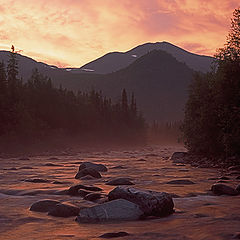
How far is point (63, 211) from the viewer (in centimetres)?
826

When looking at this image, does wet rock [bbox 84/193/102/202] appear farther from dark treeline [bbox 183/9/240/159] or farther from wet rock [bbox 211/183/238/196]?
dark treeline [bbox 183/9/240/159]

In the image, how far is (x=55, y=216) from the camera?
26.9 ft

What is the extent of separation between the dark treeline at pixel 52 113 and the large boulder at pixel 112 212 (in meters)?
44.3

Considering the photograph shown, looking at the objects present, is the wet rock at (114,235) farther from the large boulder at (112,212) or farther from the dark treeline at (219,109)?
the dark treeline at (219,109)

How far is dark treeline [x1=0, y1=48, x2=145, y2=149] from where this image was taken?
5178cm

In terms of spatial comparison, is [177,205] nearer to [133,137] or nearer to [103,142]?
[103,142]

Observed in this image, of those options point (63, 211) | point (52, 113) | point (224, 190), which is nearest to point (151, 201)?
point (63, 211)

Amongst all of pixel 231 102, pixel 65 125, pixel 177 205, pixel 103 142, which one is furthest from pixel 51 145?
pixel 177 205

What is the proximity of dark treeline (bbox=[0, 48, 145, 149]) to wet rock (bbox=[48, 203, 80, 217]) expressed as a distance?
143 ft

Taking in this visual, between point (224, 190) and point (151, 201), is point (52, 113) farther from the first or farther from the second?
point (151, 201)

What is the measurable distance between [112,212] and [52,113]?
6712 centimetres

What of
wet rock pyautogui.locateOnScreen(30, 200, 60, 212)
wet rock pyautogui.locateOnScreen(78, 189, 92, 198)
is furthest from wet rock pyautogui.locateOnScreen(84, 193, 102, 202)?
wet rock pyautogui.locateOnScreen(30, 200, 60, 212)

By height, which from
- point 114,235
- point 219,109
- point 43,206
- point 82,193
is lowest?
point 82,193

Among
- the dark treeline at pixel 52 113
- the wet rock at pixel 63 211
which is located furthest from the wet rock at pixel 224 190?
the dark treeline at pixel 52 113
